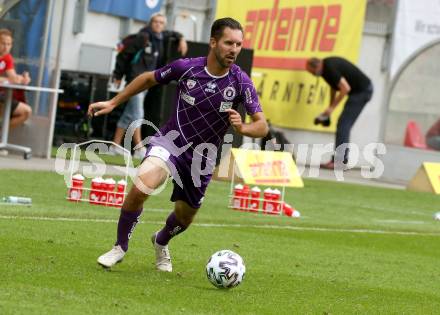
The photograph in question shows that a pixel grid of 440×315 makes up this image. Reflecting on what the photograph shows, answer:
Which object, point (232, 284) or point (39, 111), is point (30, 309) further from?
point (39, 111)

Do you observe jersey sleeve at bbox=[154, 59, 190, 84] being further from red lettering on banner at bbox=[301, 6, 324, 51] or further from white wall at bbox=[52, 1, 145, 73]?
red lettering on banner at bbox=[301, 6, 324, 51]

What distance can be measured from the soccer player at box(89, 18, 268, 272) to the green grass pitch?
57 centimetres

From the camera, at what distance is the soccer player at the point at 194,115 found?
963 centimetres

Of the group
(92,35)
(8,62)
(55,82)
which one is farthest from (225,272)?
(92,35)

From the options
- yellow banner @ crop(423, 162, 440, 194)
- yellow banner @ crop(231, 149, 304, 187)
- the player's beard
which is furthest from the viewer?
yellow banner @ crop(423, 162, 440, 194)

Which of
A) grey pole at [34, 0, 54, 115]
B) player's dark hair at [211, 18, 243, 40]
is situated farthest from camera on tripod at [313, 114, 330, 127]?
player's dark hair at [211, 18, 243, 40]

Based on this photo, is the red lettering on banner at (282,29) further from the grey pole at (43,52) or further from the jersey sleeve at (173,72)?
the jersey sleeve at (173,72)

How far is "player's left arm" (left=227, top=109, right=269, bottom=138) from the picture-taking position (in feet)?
29.9

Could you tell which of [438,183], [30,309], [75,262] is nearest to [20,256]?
[75,262]

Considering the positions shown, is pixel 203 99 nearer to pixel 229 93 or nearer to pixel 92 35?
pixel 229 93

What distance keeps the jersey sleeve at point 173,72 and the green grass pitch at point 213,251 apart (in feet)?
4.77

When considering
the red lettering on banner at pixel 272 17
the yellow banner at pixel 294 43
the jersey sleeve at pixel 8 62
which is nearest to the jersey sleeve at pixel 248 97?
the jersey sleeve at pixel 8 62

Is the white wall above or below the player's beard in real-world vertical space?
above

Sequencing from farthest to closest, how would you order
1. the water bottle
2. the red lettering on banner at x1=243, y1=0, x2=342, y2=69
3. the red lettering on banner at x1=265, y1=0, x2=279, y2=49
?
the red lettering on banner at x1=265, y1=0, x2=279, y2=49 → the red lettering on banner at x1=243, y1=0, x2=342, y2=69 → the water bottle
